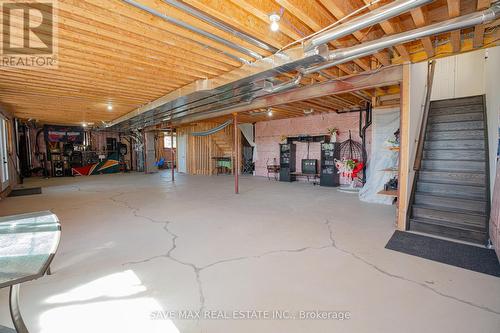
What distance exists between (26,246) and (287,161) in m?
8.08

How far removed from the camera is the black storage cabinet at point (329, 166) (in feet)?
25.0

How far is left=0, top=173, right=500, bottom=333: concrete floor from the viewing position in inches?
64.6

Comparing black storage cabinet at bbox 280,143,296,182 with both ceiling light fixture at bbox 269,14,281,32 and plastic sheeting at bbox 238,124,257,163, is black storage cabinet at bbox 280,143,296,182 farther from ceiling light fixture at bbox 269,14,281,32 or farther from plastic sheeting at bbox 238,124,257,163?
ceiling light fixture at bbox 269,14,281,32

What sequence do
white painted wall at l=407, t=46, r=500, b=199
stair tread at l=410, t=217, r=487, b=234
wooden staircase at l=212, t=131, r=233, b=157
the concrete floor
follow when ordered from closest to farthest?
the concrete floor
stair tread at l=410, t=217, r=487, b=234
white painted wall at l=407, t=46, r=500, b=199
wooden staircase at l=212, t=131, r=233, b=157

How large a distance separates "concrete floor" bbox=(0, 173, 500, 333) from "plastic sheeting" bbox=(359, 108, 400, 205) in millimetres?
1677

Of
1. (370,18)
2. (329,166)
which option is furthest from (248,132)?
(370,18)

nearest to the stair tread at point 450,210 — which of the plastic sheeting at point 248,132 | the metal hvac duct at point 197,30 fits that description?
the metal hvac duct at point 197,30

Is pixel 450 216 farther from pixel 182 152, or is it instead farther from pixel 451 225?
pixel 182 152

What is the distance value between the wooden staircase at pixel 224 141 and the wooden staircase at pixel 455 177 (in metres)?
8.31

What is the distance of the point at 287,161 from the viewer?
29.2 ft

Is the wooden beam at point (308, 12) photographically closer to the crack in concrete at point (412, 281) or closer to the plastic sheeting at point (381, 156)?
the crack in concrete at point (412, 281)

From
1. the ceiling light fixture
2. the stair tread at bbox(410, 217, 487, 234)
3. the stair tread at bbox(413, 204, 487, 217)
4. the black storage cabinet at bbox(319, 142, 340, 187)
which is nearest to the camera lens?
the ceiling light fixture

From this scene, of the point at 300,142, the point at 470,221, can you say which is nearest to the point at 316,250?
the point at 470,221

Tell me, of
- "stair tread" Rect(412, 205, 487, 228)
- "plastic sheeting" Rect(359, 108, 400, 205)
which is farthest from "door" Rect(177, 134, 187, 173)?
"stair tread" Rect(412, 205, 487, 228)
